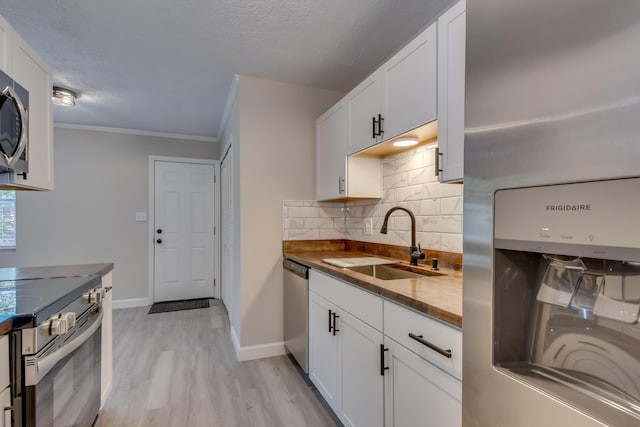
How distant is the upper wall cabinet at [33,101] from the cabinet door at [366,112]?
Result: 181cm

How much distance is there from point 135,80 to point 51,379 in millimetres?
2404

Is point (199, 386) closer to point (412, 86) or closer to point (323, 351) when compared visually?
point (323, 351)

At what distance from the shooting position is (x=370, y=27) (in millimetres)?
1906

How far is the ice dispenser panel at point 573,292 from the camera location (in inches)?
18.3

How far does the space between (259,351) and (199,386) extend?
0.55m

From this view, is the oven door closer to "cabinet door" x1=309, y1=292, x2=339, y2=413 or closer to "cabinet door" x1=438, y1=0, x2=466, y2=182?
"cabinet door" x1=309, y1=292, x2=339, y2=413

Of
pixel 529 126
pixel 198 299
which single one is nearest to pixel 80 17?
pixel 529 126

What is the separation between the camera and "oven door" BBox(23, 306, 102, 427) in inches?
38.6

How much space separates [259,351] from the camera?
2.59 m

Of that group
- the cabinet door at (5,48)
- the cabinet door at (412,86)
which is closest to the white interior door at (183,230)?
the cabinet door at (5,48)

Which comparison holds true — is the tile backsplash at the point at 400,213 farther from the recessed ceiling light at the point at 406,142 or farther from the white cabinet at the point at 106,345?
the white cabinet at the point at 106,345

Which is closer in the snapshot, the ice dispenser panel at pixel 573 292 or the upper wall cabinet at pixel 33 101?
the ice dispenser panel at pixel 573 292

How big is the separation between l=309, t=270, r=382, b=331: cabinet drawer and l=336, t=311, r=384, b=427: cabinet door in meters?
0.04

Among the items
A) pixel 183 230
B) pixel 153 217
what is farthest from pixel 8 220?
pixel 183 230
